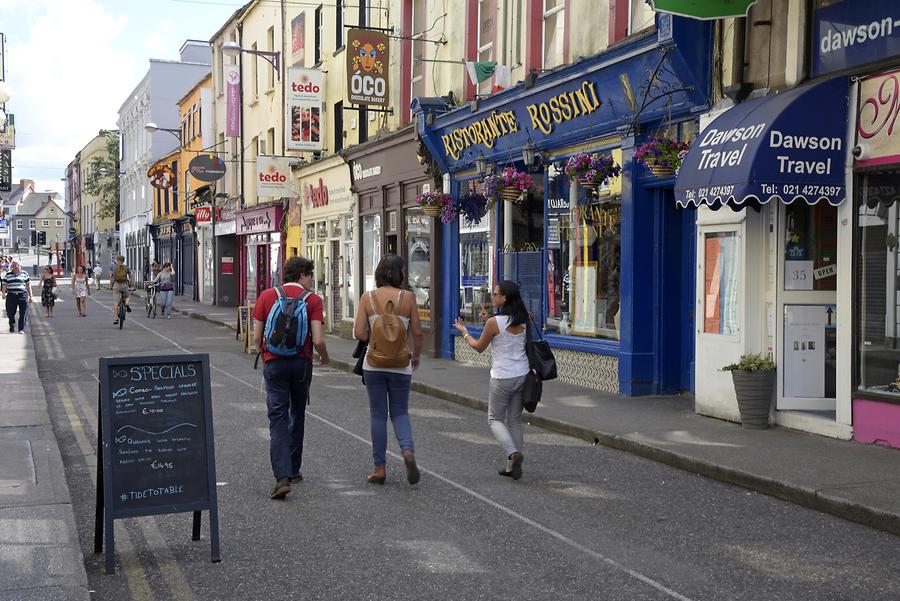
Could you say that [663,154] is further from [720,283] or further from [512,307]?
[512,307]

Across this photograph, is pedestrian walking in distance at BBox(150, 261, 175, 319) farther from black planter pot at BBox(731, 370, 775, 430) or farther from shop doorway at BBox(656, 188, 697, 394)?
black planter pot at BBox(731, 370, 775, 430)

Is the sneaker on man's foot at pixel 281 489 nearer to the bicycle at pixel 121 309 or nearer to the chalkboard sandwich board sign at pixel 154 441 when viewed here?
the chalkboard sandwich board sign at pixel 154 441

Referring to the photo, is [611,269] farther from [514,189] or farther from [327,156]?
[327,156]

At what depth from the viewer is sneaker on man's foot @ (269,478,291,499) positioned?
780 cm

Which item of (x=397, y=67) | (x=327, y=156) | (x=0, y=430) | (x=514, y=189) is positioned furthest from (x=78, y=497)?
(x=327, y=156)

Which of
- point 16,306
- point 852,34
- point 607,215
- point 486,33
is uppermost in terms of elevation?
point 486,33

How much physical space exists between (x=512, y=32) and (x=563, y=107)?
7.75 ft

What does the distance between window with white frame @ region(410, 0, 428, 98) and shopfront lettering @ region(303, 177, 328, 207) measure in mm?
6918

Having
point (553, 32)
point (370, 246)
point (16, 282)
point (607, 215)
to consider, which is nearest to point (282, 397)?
point (607, 215)

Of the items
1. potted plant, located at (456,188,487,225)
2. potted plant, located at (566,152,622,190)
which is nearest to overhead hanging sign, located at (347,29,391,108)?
potted plant, located at (456,188,487,225)

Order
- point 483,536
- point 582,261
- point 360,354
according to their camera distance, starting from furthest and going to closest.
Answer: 1. point 582,261
2. point 360,354
3. point 483,536

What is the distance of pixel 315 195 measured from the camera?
94.3 ft

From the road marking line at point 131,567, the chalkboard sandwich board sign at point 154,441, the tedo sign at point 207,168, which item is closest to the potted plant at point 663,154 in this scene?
the road marking line at point 131,567

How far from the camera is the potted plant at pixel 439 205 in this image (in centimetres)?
1880
